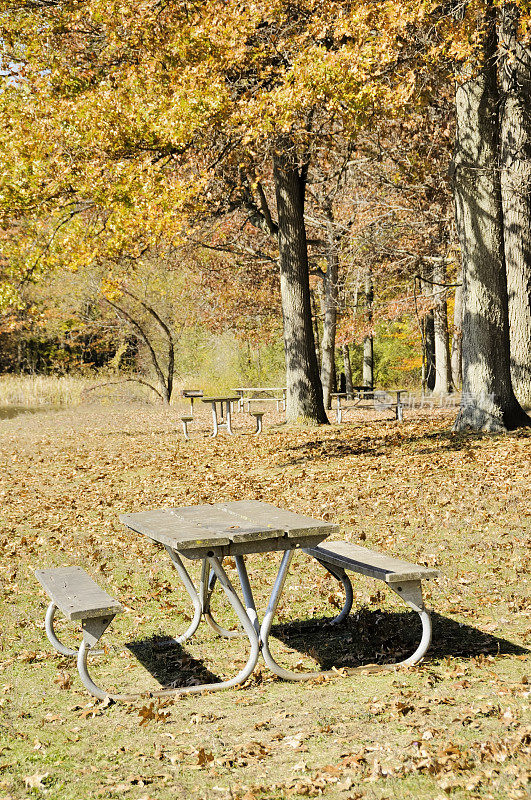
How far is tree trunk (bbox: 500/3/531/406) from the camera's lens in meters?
14.7

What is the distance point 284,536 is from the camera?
4656 mm

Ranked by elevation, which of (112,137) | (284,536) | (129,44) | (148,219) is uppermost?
(129,44)

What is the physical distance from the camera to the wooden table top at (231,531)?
14.6 ft

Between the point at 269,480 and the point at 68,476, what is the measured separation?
10.9ft

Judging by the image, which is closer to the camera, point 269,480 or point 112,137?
point 269,480

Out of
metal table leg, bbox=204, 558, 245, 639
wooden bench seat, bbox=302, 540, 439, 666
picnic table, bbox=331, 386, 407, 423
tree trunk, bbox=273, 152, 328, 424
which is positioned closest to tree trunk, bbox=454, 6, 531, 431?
tree trunk, bbox=273, 152, 328, 424

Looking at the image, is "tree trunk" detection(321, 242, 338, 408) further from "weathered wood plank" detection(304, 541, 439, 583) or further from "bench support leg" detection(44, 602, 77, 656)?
"bench support leg" detection(44, 602, 77, 656)

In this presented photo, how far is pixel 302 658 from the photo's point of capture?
205 inches

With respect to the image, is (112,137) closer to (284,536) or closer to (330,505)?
(330,505)

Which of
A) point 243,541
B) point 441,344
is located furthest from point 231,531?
point 441,344

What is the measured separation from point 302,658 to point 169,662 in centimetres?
81

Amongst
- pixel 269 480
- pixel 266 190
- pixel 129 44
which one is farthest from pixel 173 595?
pixel 266 190

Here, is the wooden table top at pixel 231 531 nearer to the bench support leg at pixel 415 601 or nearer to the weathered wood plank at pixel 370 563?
the weathered wood plank at pixel 370 563

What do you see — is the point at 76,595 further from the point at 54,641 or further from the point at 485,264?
the point at 485,264
